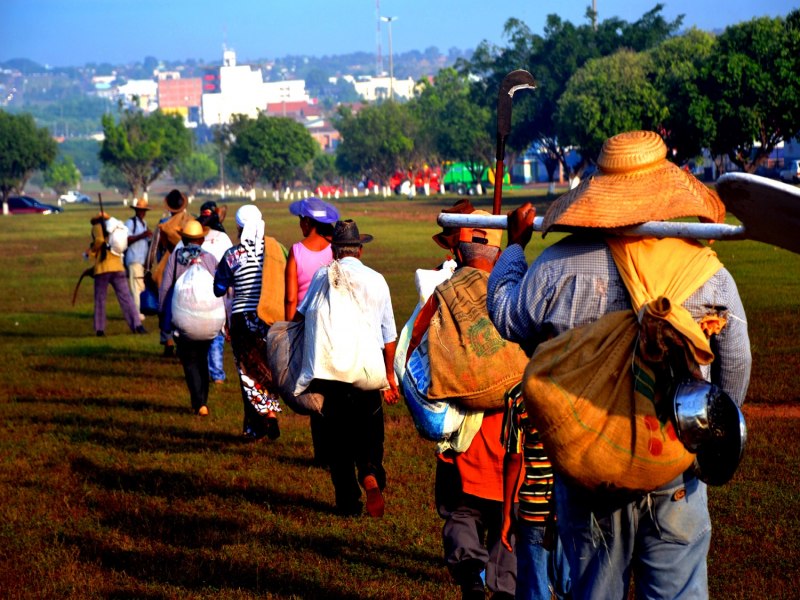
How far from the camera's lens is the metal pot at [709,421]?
136 inches

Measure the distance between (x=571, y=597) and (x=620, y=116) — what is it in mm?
62260

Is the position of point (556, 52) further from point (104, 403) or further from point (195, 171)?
point (195, 171)

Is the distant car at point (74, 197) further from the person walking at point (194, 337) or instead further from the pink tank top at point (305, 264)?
the pink tank top at point (305, 264)

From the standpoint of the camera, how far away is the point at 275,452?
9875mm

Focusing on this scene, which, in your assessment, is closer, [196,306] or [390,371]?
[390,371]

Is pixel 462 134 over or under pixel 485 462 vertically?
under

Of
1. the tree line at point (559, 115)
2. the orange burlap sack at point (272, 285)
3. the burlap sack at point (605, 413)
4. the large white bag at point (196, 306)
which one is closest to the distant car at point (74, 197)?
the tree line at point (559, 115)

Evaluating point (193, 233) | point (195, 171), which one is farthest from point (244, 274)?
point (195, 171)

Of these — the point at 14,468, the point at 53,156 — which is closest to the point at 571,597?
the point at 14,468

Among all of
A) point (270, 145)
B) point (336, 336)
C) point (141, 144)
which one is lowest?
point (270, 145)

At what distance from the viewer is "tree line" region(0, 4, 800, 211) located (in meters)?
56.3

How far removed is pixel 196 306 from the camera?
1110 centimetres

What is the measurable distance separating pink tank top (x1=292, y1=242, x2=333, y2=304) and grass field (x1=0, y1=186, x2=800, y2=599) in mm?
1295

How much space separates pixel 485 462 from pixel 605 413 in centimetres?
197
